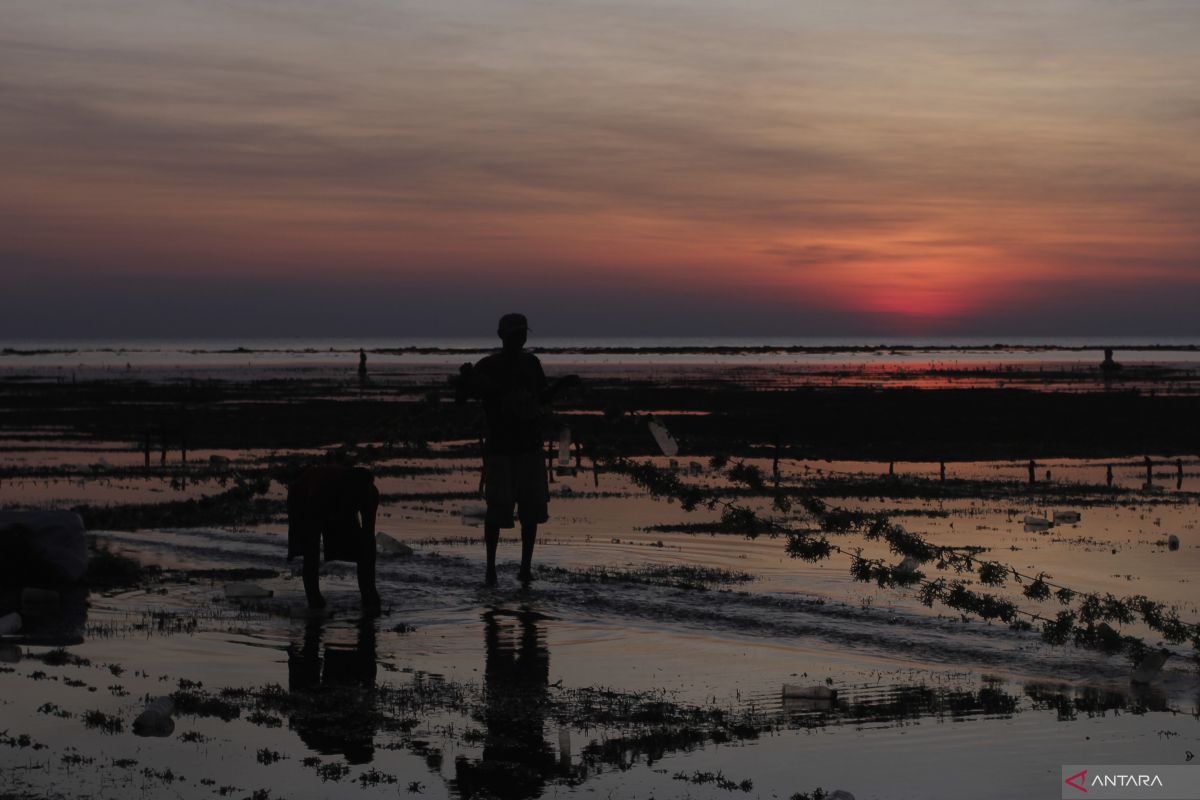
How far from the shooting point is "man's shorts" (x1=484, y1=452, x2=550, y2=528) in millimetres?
15375

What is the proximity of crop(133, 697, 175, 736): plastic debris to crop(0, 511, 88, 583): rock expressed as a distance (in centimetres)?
717

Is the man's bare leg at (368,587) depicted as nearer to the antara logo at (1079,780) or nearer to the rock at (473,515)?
the antara logo at (1079,780)

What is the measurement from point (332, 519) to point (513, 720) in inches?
204

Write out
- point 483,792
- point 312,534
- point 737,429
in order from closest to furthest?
point 483,792, point 312,534, point 737,429

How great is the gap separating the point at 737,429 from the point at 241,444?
18.8 metres

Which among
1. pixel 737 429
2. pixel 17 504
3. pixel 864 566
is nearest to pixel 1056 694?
pixel 864 566

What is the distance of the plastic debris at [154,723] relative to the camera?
9523 mm

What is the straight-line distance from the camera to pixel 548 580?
55.2 ft

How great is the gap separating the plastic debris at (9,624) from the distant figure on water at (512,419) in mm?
4818

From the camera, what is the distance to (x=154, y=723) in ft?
31.3

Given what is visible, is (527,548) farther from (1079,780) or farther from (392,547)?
(1079,780)

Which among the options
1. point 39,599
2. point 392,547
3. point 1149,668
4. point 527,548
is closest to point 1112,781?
point 1149,668

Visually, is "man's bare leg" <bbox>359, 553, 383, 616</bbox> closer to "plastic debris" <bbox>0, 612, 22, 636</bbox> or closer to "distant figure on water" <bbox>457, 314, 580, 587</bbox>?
"distant figure on water" <bbox>457, 314, 580, 587</bbox>

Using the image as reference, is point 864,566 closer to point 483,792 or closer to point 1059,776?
point 1059,776
